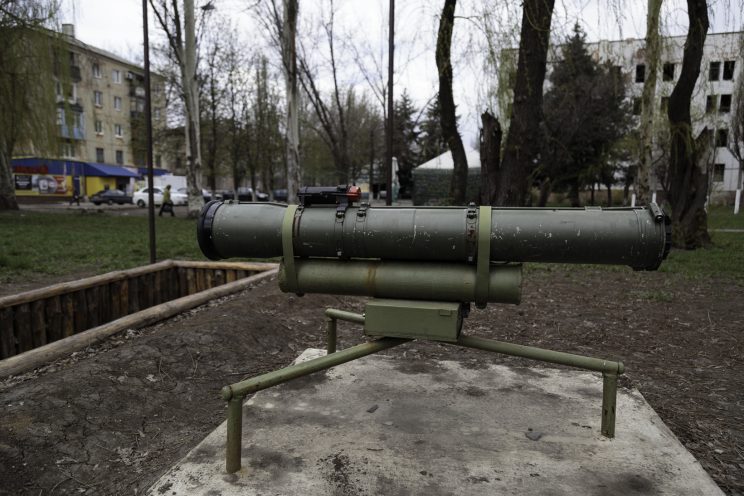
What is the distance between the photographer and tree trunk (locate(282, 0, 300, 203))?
1465 centimetres

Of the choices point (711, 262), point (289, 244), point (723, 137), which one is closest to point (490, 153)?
point (711, 262)

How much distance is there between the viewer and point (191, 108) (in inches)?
646

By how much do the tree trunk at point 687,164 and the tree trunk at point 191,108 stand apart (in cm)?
1105

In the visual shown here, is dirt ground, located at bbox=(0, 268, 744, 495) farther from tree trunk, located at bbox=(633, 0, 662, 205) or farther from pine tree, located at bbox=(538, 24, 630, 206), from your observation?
pine tree, located at bbox=(538, 24, 630, 206)

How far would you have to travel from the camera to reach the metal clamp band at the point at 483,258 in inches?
95.9

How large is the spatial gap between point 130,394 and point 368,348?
173cm

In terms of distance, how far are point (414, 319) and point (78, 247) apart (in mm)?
9989

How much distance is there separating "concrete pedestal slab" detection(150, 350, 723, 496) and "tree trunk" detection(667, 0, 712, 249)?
8.79 meters

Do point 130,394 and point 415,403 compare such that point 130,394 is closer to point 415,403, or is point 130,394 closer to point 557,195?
point 415,403

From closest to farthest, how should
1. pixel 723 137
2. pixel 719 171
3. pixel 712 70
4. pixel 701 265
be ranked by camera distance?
pixel 701 265 < pixel 712 70 < pixel 723 137 < pixel 719 171

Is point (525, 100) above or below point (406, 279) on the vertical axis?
above

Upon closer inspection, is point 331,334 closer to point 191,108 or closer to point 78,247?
point 78,247

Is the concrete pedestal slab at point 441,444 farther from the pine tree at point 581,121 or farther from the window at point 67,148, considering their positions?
the window at point 67,148

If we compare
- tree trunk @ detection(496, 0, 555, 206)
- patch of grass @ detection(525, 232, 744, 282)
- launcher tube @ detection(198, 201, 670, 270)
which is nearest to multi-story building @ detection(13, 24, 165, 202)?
tree trunk @ detection(496, 0, 555, 206)
